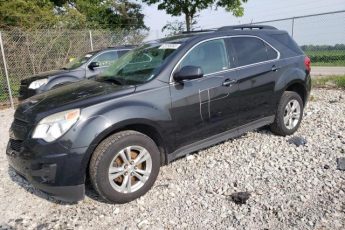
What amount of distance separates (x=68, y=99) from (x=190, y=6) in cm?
1312

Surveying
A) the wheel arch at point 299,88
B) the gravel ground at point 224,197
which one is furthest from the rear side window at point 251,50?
the gravel ground at point 224,197

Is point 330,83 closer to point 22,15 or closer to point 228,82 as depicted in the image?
point 228,82

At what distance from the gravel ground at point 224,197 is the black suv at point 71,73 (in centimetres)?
397

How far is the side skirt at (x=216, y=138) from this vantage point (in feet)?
13.8

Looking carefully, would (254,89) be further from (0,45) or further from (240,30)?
(0,45)

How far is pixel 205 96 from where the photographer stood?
14.1 ft

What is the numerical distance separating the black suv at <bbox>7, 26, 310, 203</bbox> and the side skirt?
0.04 feet

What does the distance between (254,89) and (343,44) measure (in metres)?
11.9

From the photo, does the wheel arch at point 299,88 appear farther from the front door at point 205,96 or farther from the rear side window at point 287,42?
the front door at point 205,96

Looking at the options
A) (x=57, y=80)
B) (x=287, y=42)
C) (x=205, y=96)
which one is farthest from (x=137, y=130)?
(x=57, y=80)

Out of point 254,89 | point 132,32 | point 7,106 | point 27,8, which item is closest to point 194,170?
point 254,89

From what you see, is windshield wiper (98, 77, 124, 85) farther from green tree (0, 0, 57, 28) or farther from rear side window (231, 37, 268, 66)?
green tree (0, 0, 57, 28)

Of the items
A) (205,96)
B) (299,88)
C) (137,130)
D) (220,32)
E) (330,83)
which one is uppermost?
(220,32)

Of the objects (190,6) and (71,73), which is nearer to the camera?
(71,73)
